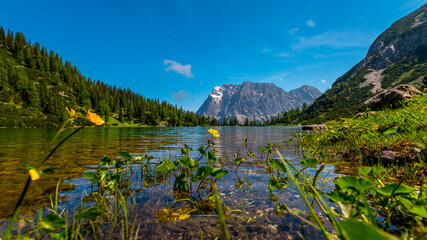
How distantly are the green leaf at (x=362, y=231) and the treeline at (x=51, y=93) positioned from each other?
106 m

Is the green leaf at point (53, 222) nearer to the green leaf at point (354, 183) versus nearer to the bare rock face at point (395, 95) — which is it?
the green leaf at point (354, 183)

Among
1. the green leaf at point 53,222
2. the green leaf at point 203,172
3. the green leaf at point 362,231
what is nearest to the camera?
the green leaf at point 362,231

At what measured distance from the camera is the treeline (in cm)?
8900

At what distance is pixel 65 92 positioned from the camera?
114 m

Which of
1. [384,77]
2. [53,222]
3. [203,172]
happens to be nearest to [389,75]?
[384,77]

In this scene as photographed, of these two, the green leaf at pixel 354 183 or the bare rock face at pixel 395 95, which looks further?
the bare rock face at pixel 395 95

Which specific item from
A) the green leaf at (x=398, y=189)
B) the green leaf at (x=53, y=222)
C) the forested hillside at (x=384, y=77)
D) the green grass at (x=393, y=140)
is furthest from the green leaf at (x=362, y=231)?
the forested hillside at (x=384, y=77)

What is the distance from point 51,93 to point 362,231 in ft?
481

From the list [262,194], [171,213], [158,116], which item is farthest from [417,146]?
[158,116]

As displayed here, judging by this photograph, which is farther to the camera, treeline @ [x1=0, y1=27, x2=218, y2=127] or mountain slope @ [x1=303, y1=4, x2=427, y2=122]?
mountain slope @ [x1=303, y1=4, x2=427, y2=122]

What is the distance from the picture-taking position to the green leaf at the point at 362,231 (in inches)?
19.6

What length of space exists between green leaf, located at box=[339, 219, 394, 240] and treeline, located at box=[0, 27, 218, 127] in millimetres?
105755

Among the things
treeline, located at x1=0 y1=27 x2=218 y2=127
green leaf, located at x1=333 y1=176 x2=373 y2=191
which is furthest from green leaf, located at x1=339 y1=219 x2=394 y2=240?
treeline, located at x1=0 y1=27 x2=218 y2=127

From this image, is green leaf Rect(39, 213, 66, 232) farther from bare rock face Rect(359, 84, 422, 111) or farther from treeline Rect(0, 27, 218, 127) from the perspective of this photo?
treeline Rect(0, 27, 218, 127)
